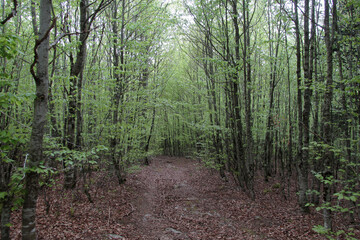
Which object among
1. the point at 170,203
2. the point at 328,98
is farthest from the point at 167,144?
the point at 328,98

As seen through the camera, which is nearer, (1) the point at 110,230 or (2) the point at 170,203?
(1) the point at 110,230

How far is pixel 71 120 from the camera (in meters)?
6.57

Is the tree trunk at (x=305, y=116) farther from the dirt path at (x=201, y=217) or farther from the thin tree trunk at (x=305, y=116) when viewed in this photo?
the dirt path at (x=201, y=217)

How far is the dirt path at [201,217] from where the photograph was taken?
600 centimetres

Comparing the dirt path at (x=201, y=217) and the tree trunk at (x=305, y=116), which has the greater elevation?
the tree trunk at (x=305, y=116)

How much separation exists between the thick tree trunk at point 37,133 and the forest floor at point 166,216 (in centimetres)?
231

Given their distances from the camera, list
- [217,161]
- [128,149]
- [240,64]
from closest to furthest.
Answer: [240,64] < [128,149] < [217,161]

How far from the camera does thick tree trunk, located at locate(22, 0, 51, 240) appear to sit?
307 centimetres

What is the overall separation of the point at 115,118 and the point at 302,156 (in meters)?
7.25

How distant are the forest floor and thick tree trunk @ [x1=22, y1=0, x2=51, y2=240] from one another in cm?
231

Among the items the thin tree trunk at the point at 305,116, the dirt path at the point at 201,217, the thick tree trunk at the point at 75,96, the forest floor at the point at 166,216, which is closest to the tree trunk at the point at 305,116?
the thin tree trunk at the point at 305,116

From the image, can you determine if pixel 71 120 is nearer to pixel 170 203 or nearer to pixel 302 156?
pixel 170 203

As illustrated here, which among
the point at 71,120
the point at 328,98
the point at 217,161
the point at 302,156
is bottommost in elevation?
the point at 217,161

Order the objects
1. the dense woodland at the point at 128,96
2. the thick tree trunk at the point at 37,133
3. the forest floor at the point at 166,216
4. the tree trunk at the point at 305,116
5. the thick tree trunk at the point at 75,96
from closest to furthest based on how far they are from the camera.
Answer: the thick tree trunk at the point at 37,133 < the dense woodland at the point at 128,96 < the forest floor at the point at 166,216 < the thick tree trunk at the point at 75,96 < the tree trunk at the point at 305,116
